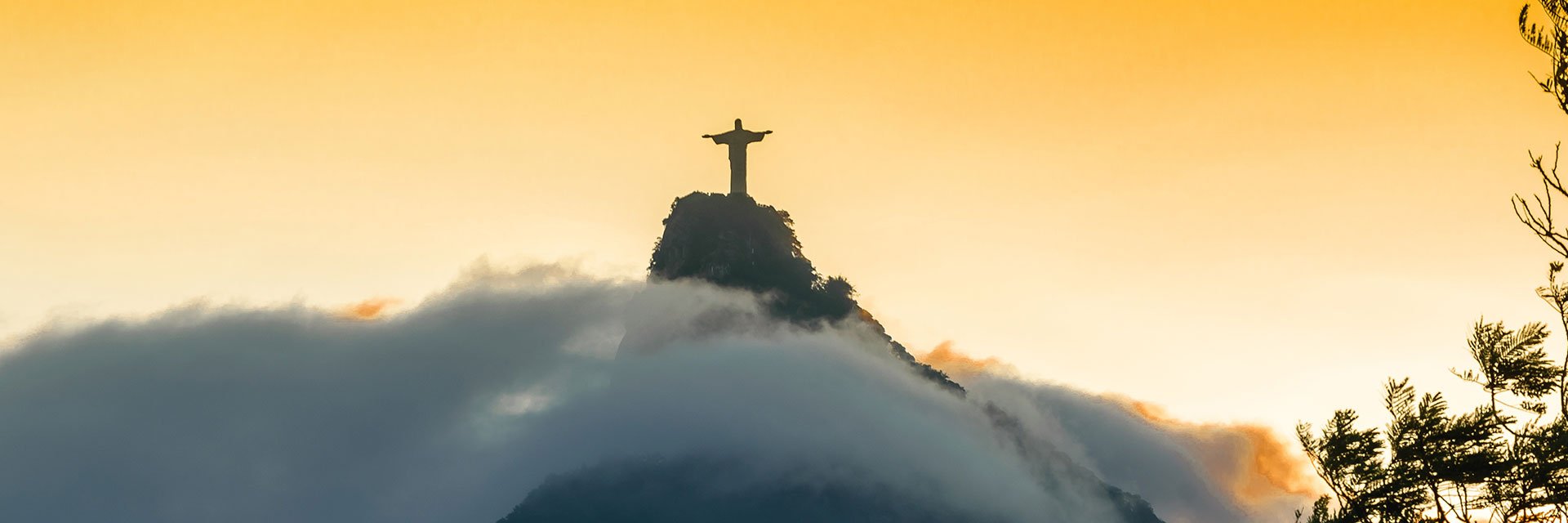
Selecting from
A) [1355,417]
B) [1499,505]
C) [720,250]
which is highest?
[720,250]

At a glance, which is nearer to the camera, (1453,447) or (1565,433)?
(1565,433)

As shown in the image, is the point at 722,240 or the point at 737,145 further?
the point at 722,240

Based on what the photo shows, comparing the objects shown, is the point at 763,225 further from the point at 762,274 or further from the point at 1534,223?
the point at 1534,223

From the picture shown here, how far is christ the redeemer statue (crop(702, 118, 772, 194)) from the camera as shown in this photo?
450 feet

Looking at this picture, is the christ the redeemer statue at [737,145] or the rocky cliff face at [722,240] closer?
the christ the redeemer statue at [737,145]

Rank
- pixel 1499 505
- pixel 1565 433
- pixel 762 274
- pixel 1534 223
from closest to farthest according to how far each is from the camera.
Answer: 1. pixel 1534 223
2. pixel 1565 433
3. pixel 1499 505
4. pixel 762 274

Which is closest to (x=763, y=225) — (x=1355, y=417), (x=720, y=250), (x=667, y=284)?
(x=720, y=250)

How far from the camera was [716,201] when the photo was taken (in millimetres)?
174375

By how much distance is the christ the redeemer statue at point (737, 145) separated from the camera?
137125 millimetres

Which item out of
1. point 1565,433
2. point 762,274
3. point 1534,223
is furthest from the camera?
point 762,274

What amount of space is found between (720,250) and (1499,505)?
159m

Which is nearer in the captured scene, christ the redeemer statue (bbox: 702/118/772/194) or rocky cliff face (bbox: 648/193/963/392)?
christ the redeemer statue (bbox: 702/118/772/194)

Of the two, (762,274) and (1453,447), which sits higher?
(762,274)

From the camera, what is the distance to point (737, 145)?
461ft
